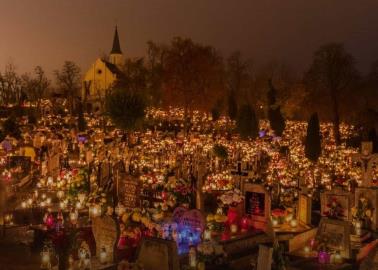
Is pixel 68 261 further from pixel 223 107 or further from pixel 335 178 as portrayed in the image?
pixel 223 107

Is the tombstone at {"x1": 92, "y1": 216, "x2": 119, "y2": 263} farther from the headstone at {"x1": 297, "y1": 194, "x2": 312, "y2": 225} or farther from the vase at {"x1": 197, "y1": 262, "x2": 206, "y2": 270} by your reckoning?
the headstone at {"x1": 297, "y1": 194, "x2": 312, "y2": 225}

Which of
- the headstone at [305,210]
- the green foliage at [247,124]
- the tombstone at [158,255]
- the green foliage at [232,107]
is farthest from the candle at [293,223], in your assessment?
the green foliage at [232,107]

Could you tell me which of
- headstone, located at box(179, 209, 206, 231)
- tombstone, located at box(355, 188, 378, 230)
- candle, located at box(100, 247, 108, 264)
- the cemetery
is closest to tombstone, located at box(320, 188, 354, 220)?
the cemetery

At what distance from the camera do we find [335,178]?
21.4m

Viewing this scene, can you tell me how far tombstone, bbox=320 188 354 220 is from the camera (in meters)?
14.0

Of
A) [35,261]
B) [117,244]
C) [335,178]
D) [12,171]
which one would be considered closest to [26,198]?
[12,171]

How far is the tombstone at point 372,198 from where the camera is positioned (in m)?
14.5

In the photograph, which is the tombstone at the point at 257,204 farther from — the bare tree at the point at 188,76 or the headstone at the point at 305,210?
the bare tree at the point at 188,76

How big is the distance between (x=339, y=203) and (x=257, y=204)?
8.52ft

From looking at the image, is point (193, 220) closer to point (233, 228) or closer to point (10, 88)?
point (233, 228)

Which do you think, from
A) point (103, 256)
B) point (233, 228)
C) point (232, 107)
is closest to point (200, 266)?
point (103, 256)

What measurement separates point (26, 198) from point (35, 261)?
5.74 meters

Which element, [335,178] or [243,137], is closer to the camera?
[335,178]

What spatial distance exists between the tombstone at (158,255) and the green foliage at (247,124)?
1156 inches
